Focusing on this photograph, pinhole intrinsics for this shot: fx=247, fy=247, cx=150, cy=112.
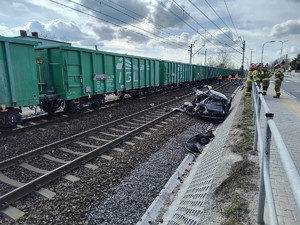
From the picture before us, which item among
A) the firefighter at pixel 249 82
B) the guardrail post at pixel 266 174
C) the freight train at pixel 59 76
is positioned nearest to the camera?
the guardrail post at pixel 266 174

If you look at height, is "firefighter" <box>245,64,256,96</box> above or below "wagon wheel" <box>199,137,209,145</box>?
above

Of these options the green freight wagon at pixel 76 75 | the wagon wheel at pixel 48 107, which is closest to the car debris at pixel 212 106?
the green freight wagon at pixel 76 75

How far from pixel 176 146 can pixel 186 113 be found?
510 cm

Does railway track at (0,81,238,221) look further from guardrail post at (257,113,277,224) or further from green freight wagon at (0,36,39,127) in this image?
guardrail post at (257,113,277,224)

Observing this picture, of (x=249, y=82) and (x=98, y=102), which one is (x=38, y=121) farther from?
(x=249, y=82)

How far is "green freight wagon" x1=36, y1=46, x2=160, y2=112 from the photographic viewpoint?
10.6 meters

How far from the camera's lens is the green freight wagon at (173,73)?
21875mm

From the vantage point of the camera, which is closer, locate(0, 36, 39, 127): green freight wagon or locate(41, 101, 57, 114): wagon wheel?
locate(0, 36, 39, 127): green freight wagon

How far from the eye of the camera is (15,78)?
8508 mm

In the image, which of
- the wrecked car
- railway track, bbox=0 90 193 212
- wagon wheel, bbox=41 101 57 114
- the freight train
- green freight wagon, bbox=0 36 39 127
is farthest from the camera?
wagon wheel, bbox=41 101 57 114

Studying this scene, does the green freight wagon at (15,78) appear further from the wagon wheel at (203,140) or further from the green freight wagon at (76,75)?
the wagon wheel at (203,140)

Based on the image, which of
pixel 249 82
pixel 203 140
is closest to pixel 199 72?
pixel 249 82

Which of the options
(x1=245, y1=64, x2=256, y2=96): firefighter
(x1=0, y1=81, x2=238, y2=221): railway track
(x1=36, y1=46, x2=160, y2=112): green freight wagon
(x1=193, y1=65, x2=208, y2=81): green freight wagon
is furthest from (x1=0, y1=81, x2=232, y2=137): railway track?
(x1=193, y1=65, x2=208, y2=81): green freight wagon

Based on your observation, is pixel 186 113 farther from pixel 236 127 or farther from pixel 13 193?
pixel 13 193
